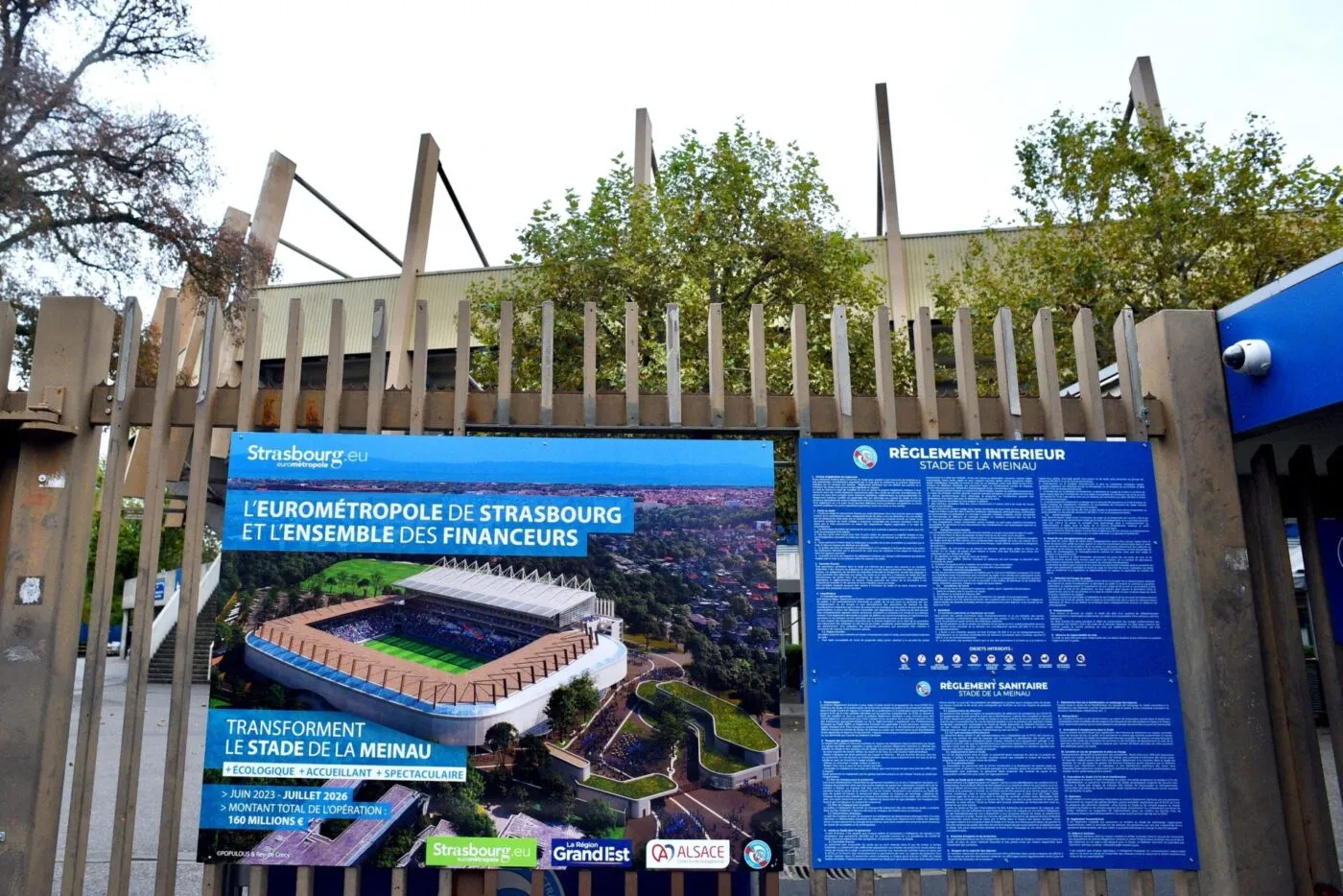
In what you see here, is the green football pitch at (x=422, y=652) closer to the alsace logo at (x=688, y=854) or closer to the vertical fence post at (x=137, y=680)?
the vertical fence post at (x=137, y=680)

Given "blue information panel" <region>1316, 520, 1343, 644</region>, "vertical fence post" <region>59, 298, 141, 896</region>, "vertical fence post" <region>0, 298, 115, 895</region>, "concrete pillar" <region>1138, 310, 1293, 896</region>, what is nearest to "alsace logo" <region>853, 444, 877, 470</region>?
"concrete pillar" <region>1138, 310, 1293, 896</region>

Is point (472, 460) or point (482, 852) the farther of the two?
point (472, 460)

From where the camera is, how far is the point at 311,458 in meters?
3.80

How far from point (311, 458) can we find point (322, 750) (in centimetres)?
124

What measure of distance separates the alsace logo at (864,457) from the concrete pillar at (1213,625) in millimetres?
1413

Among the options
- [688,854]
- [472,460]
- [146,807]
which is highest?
[472,460]

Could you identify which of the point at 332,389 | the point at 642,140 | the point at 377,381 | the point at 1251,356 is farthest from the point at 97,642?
the point at 642,140

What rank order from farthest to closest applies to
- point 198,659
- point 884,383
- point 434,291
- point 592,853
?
point 434,291, point 198,659, point 884,383, point 592,853

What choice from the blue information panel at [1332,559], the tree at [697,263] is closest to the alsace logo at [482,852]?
the blue information panel at [1332,559]

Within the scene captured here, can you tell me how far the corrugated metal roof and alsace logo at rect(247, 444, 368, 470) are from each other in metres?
14.8

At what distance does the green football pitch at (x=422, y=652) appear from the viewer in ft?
12.2

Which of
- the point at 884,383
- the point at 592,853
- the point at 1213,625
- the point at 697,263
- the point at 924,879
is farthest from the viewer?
the point at 697,263

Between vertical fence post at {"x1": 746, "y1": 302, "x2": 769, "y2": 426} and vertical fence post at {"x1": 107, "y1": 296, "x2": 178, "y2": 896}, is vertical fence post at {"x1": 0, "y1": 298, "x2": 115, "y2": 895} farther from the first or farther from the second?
vertical fence post at {"x1": 746, "y1": 302, "x2": 769, "y2": 426}

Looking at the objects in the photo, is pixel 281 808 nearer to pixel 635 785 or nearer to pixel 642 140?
pixel 635 785
